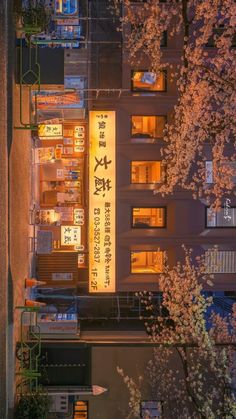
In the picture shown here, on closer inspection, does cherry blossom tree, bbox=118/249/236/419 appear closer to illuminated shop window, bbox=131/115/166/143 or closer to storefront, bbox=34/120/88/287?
storefront, bbox=34/120/88/287

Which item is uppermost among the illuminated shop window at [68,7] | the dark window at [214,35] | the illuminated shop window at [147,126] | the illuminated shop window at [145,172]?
the illuminated shop window at [68,7]

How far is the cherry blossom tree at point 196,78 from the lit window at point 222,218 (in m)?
0.41

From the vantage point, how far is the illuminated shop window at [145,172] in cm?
1576

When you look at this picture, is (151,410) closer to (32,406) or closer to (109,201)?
(32,406)

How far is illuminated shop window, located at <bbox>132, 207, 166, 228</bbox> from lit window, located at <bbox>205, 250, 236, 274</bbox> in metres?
1.96

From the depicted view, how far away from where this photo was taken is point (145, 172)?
15.9 metres

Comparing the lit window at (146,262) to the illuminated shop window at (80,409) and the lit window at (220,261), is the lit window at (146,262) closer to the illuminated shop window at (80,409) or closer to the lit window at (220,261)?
the lit window at (220,261)

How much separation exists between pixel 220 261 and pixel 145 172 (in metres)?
4.02

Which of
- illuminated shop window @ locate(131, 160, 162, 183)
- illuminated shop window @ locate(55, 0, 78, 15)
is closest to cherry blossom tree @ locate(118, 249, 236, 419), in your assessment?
illuminated shop window @ locate(131, 160, 162, 183)

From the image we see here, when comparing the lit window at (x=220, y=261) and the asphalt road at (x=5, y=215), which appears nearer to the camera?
the asphalt road at (x=5, y=215)

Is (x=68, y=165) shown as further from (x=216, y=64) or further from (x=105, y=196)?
(x=216, y=64)

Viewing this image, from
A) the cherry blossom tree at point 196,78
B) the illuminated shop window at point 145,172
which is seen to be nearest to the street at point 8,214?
the illuminated shop window at point 145,172

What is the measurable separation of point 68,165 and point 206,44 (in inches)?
247

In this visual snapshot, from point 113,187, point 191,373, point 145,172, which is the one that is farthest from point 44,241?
point 191,373
